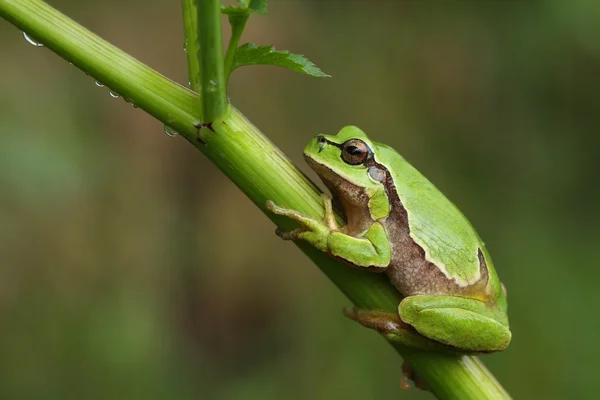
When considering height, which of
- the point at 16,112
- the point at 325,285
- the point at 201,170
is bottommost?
the point at 325,285

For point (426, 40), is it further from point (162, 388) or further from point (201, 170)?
point (162, 388)

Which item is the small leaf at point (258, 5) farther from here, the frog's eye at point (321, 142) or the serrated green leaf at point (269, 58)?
the frog's eye at point (321, 142)

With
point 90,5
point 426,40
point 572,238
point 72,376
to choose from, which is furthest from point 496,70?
point 72,376

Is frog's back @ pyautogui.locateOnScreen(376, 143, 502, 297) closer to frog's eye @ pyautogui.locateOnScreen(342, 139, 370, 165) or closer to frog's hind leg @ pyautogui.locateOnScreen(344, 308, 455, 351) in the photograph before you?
frog's eye @ pyautogui.locateOnScreen(342, 139, 370, 165)

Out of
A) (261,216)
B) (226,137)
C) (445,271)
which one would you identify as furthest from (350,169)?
(261,216)

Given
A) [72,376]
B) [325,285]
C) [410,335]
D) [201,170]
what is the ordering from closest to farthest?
[410,335]
[72,376]
[325,285]
[201,170]

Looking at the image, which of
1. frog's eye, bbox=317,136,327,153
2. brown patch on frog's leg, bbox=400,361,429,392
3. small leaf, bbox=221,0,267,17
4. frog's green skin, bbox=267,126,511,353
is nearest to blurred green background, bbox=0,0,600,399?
frog's eye, bbox=317,136,327,153

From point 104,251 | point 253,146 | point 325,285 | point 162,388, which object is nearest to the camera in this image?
point 253,146
